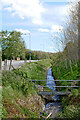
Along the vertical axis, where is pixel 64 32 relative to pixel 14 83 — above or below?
above

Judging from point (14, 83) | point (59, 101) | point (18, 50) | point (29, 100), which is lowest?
point (59, 101)

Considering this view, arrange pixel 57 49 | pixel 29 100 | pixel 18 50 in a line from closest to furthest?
pixel 29 100 → pixel 18 50 → pixel 57 49

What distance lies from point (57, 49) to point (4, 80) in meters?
9.40

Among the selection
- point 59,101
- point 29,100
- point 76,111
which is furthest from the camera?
point 59,101

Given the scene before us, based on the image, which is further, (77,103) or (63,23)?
(63,23)

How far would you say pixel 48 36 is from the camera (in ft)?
51.2

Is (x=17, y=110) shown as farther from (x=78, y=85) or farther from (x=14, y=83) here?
(x=78, y=85)

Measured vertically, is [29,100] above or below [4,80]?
below

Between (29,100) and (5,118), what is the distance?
2.36 metres

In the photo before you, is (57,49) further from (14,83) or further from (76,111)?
(76,111)

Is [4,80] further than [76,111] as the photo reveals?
Yes

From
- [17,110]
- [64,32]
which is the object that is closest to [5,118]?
[17,110]

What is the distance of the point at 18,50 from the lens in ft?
36.3

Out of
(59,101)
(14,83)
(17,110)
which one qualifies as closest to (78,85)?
(59,101)
